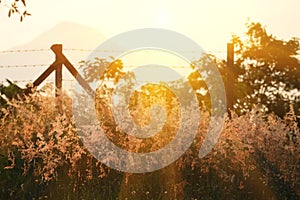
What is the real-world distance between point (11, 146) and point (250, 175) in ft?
9.95

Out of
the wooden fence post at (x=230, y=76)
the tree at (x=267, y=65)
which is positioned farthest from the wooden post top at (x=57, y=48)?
the tree at (x=267, y=65)

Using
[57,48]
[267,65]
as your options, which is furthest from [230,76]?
[267,65]

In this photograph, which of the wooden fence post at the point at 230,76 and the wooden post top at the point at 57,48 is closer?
the wooden post top at the point at 57,48

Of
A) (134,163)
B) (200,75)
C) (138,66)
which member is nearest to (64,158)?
(134,163)

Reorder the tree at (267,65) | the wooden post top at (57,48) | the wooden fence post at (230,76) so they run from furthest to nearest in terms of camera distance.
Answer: the tree at (267,65)
the wooden fence post at (230,76)
the wooden post top at (57,48)

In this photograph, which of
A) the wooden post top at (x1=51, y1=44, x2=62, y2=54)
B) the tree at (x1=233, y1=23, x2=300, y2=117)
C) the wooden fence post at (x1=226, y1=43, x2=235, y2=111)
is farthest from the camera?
the tree at (x1=233, y1=23, x2=300, y2=117)

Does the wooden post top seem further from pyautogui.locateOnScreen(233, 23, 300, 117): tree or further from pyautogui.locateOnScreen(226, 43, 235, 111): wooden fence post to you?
pyautogui.locateOnScreen(233, 23, 300, 117): tree

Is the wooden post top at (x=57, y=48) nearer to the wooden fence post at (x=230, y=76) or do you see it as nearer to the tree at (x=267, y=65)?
the wooden fence post at (x=230, y=76)

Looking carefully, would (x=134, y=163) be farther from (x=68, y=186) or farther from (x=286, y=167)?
(x=286, y=167)

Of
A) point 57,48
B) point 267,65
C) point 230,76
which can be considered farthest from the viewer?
point 267,65

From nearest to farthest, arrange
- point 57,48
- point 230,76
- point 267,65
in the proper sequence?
1. point 57,48
2. point 230,76
3. point 267,65

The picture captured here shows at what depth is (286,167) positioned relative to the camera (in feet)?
24.6

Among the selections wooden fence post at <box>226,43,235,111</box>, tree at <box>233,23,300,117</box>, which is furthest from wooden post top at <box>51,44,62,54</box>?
tree at <box>233,23,300,117</box>

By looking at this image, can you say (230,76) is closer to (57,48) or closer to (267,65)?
(57,48)
